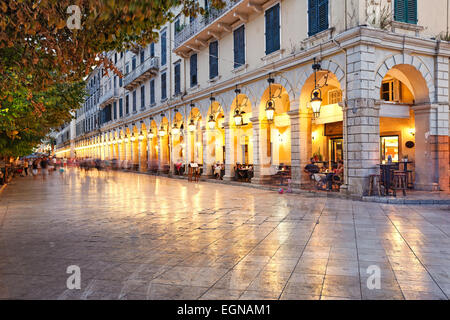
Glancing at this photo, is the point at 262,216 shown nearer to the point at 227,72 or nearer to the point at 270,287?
Result: the point at 270,287

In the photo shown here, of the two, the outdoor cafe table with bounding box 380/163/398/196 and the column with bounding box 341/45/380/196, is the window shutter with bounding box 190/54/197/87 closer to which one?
the column with bounding box 341/45/380/196

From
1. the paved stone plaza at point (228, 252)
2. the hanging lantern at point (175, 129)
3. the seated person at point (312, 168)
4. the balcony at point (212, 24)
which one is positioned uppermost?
the balcony at point (212, 24)

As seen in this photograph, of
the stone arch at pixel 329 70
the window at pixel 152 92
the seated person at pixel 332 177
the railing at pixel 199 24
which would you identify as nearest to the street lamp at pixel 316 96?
the stone arch at pixel 329 70

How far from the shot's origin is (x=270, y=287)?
3.97 meters

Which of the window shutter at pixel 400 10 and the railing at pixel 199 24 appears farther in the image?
the railing at pixel 199 24

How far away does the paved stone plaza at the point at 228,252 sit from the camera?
155 inches

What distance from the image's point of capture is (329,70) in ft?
42.0

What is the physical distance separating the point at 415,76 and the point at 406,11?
222 centimetres

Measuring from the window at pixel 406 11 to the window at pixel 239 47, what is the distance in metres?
7.23

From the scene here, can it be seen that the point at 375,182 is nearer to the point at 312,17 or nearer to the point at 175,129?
the point at 312,17

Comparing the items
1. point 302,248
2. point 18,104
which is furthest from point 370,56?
point 18,104

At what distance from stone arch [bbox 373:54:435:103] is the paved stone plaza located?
178 inches

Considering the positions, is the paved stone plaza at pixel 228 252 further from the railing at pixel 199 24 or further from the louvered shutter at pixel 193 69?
the louvered shutter at pixel 193 69
